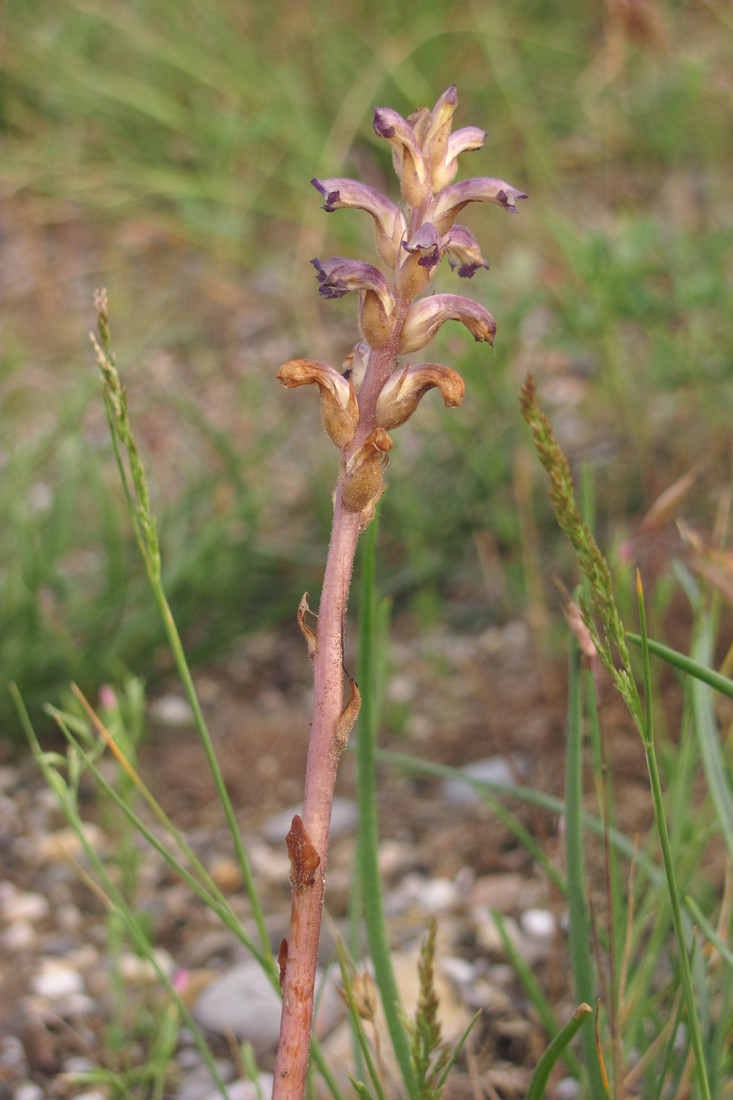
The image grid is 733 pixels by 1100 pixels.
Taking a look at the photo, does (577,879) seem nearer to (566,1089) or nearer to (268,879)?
(566,1089)

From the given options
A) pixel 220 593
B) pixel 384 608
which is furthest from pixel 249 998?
pixel 220 593

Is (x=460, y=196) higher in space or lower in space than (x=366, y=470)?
higher

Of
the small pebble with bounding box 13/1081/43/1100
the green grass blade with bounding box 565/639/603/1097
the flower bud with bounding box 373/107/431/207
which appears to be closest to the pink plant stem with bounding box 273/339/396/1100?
the flower bud with bounding box 373/107/431/207

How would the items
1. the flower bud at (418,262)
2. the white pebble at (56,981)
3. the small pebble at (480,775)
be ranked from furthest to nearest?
1. the small pebble at (480,775)
2. the white pebble at (56,981)
3. the flower bud at (418,262)

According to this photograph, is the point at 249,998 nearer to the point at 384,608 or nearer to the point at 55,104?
the point at 384,608

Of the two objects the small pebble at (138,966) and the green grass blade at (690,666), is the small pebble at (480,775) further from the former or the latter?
the green grass blade at (690,666)

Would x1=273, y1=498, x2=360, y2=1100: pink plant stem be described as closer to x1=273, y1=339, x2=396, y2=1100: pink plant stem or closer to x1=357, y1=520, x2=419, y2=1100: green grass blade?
x1=273, y1=339, x2=396, y2=1100: pink plant stem

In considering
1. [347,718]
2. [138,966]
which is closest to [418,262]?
[347,718]

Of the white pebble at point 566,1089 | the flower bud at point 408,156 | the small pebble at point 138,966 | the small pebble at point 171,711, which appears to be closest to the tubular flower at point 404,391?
→ the flower bud at point 408,156
